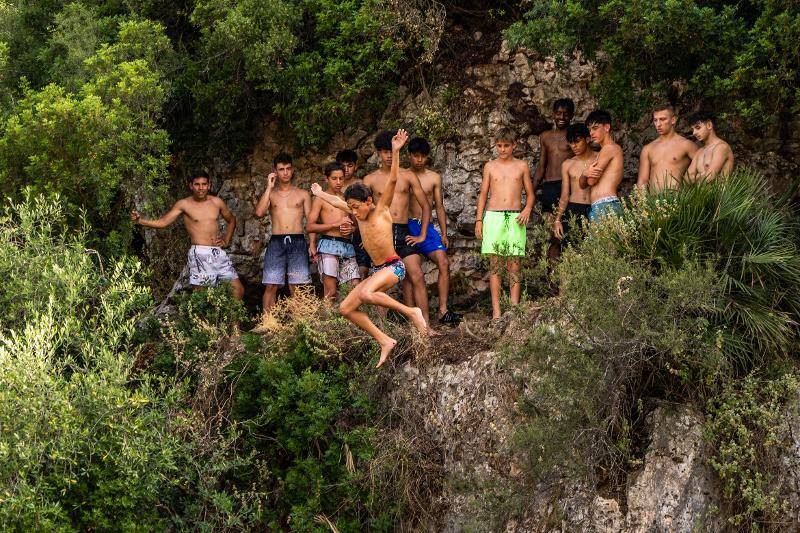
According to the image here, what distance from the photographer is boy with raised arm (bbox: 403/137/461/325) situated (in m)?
12.7

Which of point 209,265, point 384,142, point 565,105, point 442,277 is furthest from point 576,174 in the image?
point 209,265

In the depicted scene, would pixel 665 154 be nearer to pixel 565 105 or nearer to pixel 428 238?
pixel 565 105

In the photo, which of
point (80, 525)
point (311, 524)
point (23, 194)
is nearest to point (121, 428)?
point (80, 525)

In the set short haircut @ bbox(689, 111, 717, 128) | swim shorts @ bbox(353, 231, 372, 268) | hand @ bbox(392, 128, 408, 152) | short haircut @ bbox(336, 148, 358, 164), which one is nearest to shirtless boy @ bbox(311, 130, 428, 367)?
hand @ bbox(392, 128, 408, 152)

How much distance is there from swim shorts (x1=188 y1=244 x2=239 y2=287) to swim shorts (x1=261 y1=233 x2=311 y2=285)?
0.49m

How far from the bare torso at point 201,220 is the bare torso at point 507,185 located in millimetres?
3371

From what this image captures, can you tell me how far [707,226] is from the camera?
1005 centimetres

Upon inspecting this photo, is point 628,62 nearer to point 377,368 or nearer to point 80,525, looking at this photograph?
point 377,368

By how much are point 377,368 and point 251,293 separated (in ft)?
12.8

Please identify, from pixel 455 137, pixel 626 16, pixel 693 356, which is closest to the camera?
pixel 693 356

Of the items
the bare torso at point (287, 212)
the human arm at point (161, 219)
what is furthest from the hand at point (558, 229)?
the human arm at point (161, 219)

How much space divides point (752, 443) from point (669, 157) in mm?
3245

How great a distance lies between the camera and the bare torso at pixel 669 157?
1131cm

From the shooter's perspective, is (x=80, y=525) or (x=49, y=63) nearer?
(x=80, y=525)
